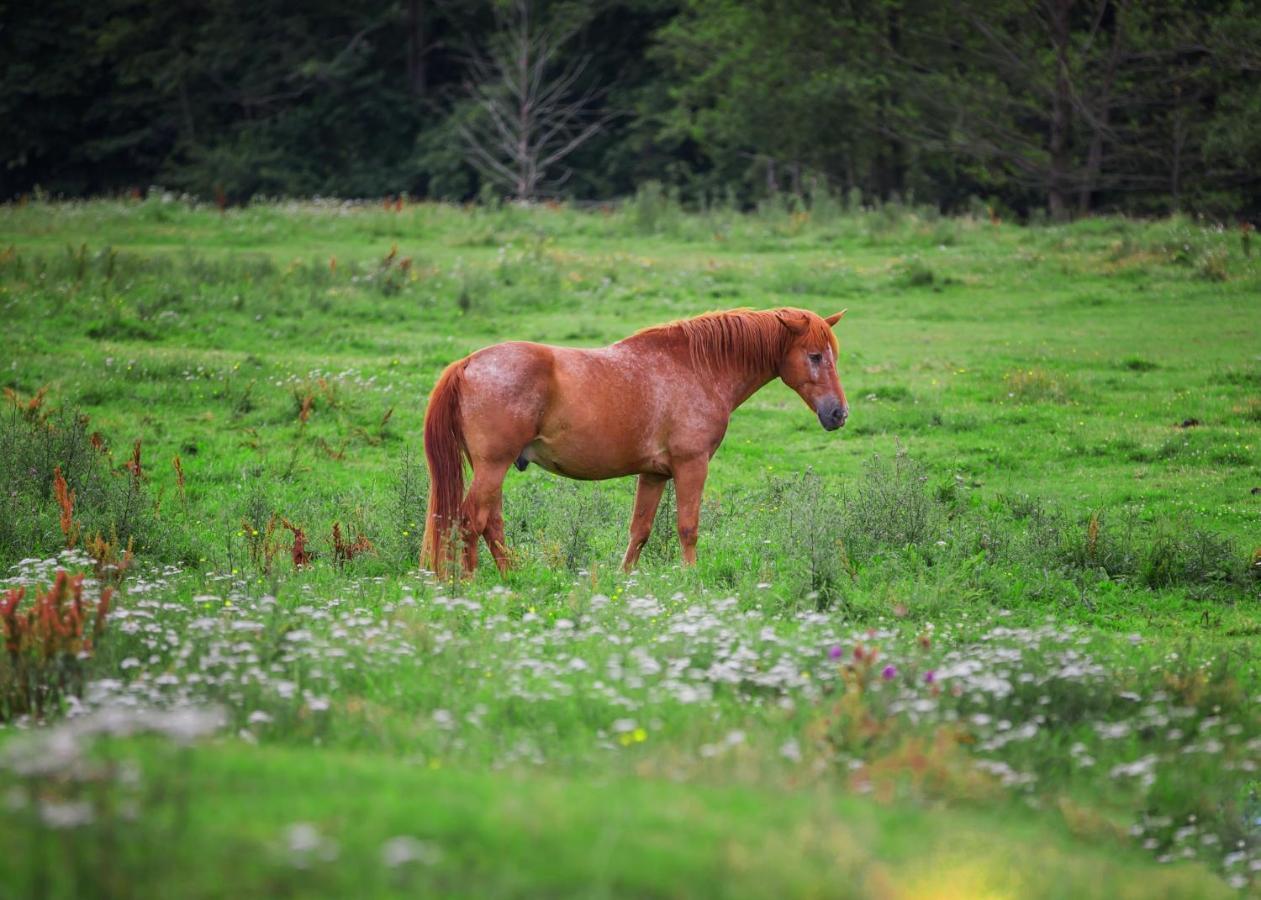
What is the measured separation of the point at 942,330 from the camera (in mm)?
19234

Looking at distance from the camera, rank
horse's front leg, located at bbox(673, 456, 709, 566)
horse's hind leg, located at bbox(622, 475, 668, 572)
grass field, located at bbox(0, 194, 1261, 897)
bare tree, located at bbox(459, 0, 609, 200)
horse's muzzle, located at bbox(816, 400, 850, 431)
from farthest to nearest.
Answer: bare tree, located at bbox(459, 0, 609, 200), horse's muzzle, located at bbox(816, 400, 850, 431), horse's hind leg, located at bbox(622, 475, 668, 572), horse's front leg, located at bbox(673, 456, 709, 566), grass field, located at bbox(0, 194, 1261, 897)

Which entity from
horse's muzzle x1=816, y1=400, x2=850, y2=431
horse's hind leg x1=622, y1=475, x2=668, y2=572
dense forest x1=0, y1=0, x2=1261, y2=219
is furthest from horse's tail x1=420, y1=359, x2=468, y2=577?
dense forest x1=0, y1=0, x2=1261, y2=219

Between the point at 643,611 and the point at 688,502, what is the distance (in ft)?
7.32

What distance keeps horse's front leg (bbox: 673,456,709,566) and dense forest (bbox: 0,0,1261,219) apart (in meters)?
26.4

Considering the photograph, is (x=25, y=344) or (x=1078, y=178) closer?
(x=25, y=344)

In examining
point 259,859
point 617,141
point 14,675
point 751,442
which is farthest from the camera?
point 617,141

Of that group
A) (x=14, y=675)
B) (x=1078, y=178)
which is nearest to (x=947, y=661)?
(x=14, y=675)

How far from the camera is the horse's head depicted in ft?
32.9

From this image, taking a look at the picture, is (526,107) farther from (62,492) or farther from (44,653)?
(44,653)

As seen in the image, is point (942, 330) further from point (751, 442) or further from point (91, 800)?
point (91, 800)

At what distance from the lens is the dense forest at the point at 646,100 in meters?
34.8

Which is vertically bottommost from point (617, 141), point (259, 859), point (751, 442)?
point (751, 442)

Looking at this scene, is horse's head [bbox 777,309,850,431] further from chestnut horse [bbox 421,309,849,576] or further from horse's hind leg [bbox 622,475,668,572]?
horse's hind leg [bbox 622,475,668,572]

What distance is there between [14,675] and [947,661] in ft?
15.3
